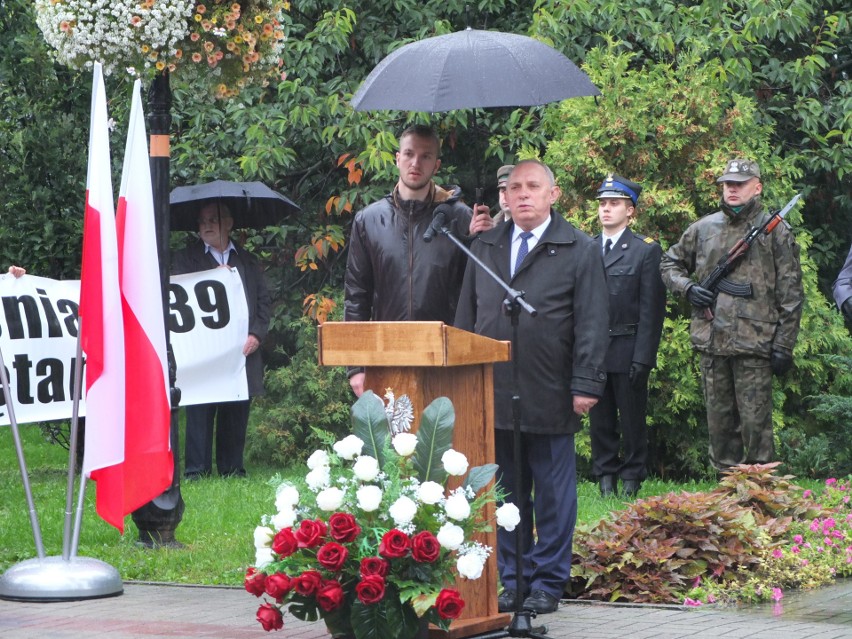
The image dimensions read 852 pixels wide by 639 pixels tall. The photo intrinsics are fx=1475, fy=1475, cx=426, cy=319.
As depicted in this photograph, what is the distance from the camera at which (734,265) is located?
1065 centimetres

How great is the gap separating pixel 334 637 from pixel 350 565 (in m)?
0.38

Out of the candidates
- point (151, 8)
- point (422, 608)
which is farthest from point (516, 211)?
point (151, 8)

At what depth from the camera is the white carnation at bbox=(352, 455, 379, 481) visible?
5.83 meters

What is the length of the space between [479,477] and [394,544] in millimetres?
611

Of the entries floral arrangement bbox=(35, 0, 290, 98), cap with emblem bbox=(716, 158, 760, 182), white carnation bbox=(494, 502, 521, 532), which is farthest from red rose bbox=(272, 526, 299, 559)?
cap with emblem bbox=(716, 158, 760, 182)

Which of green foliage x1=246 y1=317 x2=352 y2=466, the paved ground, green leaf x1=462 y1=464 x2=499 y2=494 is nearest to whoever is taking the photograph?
green leaf x1=462 y1=464 x2=499 y2=494

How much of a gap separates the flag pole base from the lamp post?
127 centimetres

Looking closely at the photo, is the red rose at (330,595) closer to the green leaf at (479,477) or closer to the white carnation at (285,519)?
the white carnation at (285,519)

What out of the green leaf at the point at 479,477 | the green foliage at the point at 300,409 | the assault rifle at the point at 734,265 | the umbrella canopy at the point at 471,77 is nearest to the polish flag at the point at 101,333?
the umbrella canopy at the point at 471,77

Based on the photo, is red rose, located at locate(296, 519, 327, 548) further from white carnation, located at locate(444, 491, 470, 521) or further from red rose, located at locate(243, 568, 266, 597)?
white carnation, located at locate(444, 491, 470, 521)

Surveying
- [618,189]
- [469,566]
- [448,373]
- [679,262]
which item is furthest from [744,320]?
[469,566]

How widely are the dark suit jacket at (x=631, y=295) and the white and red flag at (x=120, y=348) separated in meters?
4.21

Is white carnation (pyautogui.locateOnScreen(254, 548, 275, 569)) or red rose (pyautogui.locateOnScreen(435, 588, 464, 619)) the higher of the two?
white carnation (pyautogui.locateOnScreen(254, 548, 275, 569))

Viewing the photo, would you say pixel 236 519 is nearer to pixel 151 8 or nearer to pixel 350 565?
pixel 151 8
